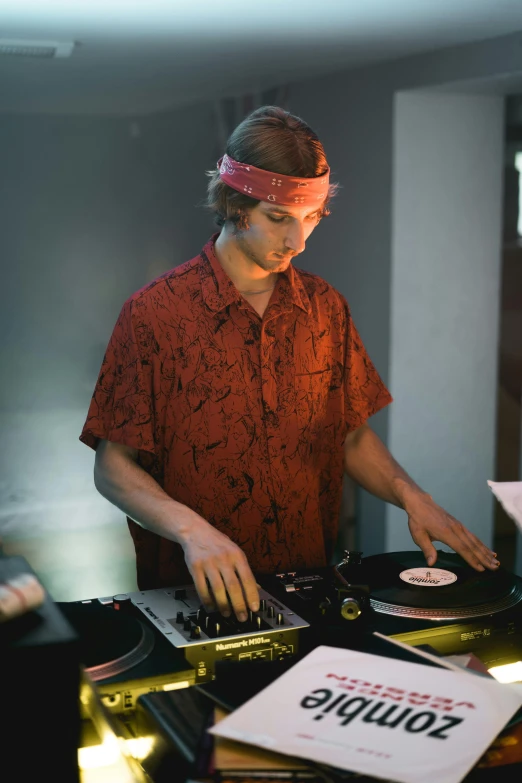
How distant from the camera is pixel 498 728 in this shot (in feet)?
3.26

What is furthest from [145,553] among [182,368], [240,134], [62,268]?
[62,268]

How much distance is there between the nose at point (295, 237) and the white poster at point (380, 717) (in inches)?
35.7

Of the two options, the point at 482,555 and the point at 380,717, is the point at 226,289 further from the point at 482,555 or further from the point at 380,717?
the point at 380,717

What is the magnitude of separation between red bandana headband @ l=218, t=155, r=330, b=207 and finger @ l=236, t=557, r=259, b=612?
28.9 inches

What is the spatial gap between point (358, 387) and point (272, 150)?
0.58m

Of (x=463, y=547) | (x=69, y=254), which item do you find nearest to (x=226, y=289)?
(x=463, y=547)

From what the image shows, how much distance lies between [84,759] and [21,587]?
28 centimetres

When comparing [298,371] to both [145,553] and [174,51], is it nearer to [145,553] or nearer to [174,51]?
[145,553]

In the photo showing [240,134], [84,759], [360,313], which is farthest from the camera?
[360,313]

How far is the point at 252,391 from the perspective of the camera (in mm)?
1948

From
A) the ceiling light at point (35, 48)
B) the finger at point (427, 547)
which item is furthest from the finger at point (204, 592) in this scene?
the ceiling light at point (35, 48)

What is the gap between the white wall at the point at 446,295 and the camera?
3.78 meters

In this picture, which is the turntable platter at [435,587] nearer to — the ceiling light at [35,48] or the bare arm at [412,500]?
the bare arm at [412,500]

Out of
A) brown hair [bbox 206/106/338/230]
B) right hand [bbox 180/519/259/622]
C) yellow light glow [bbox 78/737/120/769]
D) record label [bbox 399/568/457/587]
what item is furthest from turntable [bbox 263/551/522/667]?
brown hair [bbox 206/106/338/230]
